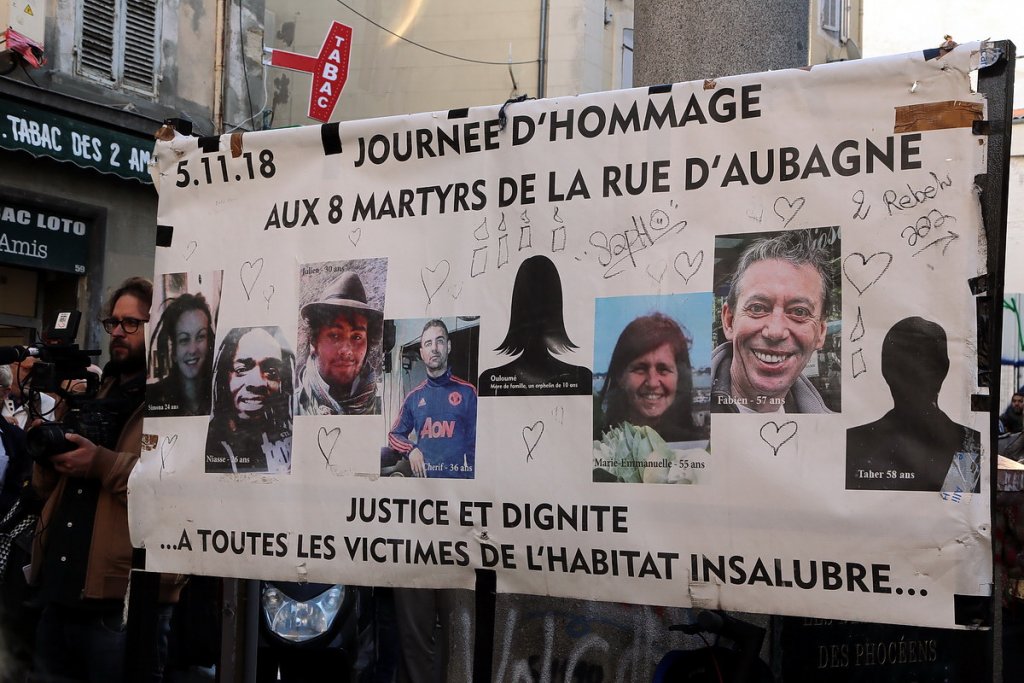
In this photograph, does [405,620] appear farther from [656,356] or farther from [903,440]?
[903,440]

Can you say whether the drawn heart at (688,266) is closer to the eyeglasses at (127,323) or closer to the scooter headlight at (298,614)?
the eyeglasses at (127,323)

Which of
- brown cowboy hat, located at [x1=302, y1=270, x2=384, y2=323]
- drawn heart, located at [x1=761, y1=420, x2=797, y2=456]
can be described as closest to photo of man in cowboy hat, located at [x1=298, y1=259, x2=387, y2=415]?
brown cowboy hat, located at [x1=302, y1=270, x2=384, y2=323]

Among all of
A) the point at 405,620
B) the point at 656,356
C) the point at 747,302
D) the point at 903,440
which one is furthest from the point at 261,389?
the point at 405,620

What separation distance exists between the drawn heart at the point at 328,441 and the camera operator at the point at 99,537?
1085 mm

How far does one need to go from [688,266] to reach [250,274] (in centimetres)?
144

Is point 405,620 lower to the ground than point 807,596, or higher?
lower

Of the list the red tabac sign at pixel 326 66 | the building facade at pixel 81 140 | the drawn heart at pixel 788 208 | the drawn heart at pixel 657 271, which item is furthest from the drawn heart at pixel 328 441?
the red tabac sign at pixel 326 66

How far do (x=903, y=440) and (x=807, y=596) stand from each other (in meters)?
0.44

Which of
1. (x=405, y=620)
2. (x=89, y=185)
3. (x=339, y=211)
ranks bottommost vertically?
(x=405, y=620)

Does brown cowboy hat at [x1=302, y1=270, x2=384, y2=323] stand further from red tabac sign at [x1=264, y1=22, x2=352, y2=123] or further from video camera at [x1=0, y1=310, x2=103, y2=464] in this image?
red tabac sign at [x1=264, y1=22, x2=352, y2=123]

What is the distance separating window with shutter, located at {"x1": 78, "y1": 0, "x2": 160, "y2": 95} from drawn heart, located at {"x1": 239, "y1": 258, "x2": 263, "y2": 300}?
10.4 metres

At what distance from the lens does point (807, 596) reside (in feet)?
9.14

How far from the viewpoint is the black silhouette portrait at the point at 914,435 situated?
8.72 feet

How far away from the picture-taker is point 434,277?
3.34 metres
